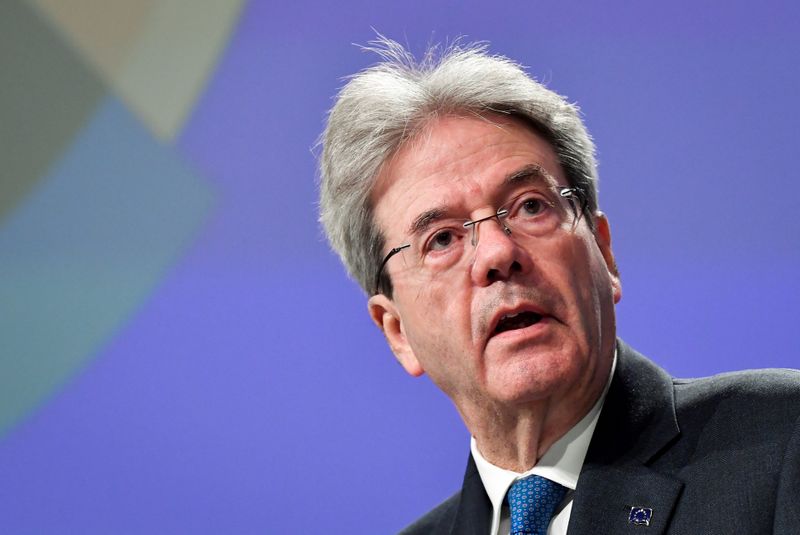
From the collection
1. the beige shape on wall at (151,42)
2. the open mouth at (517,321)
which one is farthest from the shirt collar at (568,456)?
the beige shape on wall at (151,42)

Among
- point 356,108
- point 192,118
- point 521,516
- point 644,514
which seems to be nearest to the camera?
point 644,514

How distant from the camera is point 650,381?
6.91ft

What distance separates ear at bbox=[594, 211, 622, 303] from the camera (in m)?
2.21

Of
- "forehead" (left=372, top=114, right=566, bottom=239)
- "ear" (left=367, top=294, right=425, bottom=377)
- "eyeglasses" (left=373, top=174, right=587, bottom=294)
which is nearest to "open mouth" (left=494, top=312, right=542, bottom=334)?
"eyeglasses" (left=373, top=174, right=587, bottom=294)

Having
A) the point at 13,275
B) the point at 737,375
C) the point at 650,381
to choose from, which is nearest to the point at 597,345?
the point at 650,381

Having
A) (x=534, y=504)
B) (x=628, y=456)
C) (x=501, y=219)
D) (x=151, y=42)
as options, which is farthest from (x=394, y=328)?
(x=151, y=42)

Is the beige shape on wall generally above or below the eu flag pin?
above

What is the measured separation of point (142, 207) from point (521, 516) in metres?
1.79

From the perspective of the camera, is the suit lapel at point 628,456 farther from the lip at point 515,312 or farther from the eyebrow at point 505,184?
the eyebrow at point 505,184

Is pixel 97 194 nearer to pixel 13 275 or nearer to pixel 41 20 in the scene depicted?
pixel 13 275

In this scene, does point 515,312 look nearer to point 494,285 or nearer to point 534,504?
point 494,285

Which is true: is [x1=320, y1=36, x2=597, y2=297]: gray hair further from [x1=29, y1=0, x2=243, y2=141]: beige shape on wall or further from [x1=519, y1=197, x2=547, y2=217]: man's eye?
[x1=29, y1=0, x2=243, y2=141]: beige shape on wall

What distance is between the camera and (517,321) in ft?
6.43

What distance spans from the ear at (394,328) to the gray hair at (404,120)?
52 millimetres
